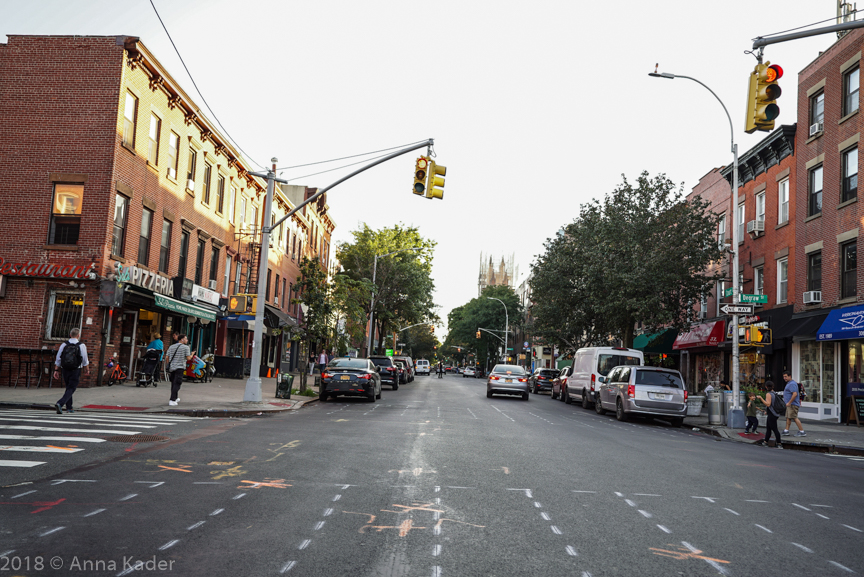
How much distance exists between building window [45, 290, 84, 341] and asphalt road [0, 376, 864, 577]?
1097 centimetres

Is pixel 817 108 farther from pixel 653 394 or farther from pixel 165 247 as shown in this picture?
pixel 165 247

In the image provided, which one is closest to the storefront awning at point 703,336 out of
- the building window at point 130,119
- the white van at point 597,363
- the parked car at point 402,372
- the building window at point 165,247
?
the white van at point 597,363

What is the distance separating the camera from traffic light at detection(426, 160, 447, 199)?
643 inches

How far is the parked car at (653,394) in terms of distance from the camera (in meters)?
21.2

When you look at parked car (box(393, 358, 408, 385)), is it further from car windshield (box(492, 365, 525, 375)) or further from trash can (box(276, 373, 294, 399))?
trash can (box(276, 373, 294, 399))

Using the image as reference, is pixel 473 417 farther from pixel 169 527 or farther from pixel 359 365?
pixel 169 527

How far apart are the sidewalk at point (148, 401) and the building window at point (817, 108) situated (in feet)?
69.4

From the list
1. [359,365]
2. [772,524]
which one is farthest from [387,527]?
[359,365]

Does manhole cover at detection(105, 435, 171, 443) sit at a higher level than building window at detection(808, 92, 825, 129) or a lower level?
lower

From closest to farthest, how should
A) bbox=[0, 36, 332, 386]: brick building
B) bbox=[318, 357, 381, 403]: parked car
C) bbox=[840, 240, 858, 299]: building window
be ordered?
bbox=[0, 36, 332, 386]: brick building → bbox=[840, 240, 858, 299]: building window → bbox=[318, 357, 381, 403]: parked car

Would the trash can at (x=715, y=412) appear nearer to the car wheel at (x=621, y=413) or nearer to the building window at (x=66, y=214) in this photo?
the car wheel at (x=621, y=413)

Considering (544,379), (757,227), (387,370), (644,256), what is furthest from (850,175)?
(544,379)

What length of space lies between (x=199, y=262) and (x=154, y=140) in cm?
655

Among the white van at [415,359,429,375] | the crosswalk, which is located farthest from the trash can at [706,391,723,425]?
the white van at [415,359,429,375]
